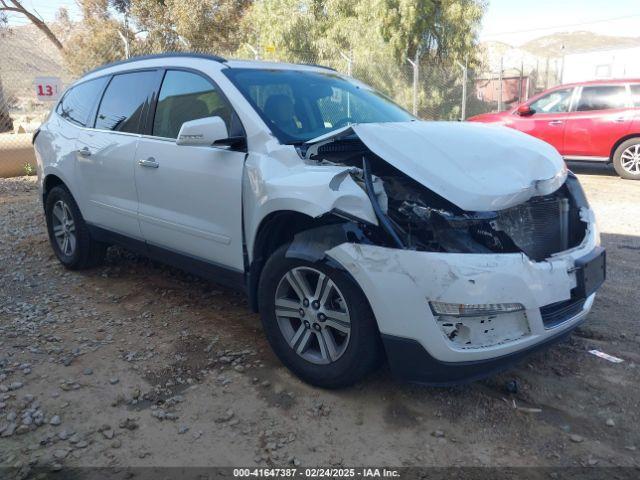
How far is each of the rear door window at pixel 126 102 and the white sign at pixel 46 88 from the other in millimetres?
7025

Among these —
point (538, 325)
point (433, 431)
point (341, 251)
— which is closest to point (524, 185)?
point (538, 325)

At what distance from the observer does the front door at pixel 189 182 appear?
3.55 meters

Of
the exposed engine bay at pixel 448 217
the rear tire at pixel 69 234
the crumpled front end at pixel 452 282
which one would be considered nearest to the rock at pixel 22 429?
the crumpled front end at pixel 452 282

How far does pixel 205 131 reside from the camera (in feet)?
11.1

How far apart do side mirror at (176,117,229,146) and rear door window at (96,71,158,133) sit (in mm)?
1048

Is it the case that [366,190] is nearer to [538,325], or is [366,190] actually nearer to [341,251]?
[341,251]

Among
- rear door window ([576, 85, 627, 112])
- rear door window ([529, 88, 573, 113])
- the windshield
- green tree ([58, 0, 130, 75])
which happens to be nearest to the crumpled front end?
the windshield

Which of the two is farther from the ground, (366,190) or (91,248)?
(366,190)

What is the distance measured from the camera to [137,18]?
2403 centimetres

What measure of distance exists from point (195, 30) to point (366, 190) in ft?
72.1

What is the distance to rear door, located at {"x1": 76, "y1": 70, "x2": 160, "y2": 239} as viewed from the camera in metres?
4.33

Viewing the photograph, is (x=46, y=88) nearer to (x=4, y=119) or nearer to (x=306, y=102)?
(x=4, y=119)

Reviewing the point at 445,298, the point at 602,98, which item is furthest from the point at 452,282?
the point at 602,98

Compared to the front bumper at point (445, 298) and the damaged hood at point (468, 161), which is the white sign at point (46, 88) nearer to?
the damaged hood at point (468, 161)
